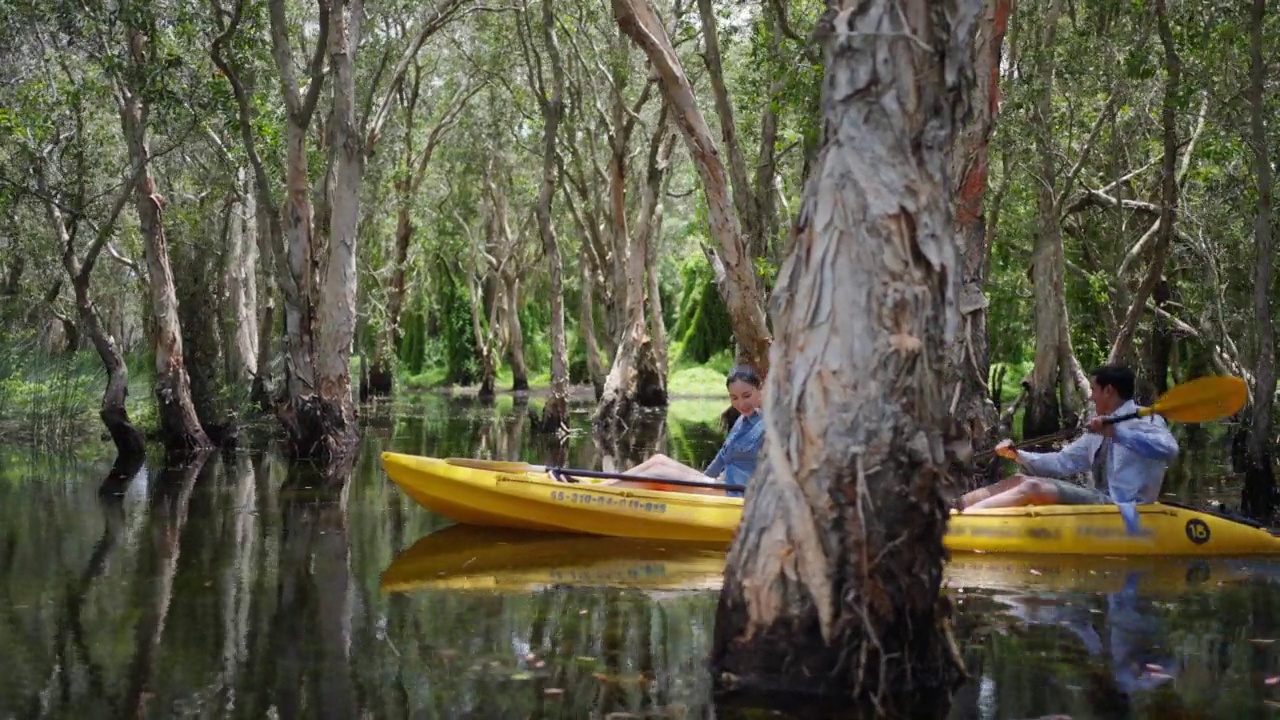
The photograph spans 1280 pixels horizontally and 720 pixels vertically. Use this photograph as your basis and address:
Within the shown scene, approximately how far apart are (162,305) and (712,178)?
703 cm

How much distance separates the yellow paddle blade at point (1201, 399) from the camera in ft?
27.6

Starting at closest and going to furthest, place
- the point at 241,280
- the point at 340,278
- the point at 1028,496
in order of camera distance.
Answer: the point at 1028,496 < the point at 340,278 < the point at 241,280

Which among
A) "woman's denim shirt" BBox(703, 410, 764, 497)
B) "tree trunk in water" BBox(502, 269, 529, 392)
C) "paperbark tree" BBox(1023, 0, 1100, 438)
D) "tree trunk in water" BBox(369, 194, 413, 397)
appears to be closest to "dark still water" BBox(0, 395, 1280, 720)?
"woman's denim shirt" BBox(703, 410, 764, 497)

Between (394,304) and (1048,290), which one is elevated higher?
(394,304)

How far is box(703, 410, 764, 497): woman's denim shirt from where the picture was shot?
9516mm

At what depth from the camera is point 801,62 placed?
572 inches

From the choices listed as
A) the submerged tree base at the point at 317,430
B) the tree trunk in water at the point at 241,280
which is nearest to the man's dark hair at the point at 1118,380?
the submerged tree base at the point at 317,430

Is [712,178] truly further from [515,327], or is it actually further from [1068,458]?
[515,327]

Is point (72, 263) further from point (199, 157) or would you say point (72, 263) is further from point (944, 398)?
point (944, 398)

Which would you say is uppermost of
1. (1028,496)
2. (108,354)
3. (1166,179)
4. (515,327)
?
(1166,179)

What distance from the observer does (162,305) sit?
637 inches

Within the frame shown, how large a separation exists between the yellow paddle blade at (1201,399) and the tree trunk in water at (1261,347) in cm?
334

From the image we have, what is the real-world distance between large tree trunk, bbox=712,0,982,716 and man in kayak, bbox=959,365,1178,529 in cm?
374

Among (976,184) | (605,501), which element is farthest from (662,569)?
(976,184)
